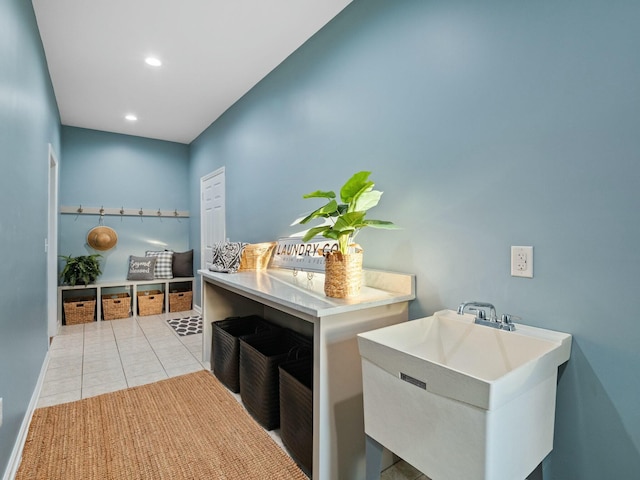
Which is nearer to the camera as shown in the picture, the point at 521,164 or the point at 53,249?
the point at 521,164

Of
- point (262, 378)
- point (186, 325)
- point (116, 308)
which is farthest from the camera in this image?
point (116, 308)

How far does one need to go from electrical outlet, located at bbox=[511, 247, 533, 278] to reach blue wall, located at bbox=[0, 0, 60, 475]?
2.14 m

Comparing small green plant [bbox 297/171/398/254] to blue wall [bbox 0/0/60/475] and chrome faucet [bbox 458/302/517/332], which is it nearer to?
chrome faucet [bbox 458/302/517/332]

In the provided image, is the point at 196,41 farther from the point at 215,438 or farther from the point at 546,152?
the point at 215,438

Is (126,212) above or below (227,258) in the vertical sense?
above

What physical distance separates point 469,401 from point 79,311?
4808 millimetres

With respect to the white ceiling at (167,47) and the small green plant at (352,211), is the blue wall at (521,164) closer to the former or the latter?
the small green plant at (352,211)

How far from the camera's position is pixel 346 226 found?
152cm

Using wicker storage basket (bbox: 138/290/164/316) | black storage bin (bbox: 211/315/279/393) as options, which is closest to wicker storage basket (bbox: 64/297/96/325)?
wicker storage basket (bbox: 138/290/164/316)

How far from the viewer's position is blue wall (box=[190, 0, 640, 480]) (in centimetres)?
109

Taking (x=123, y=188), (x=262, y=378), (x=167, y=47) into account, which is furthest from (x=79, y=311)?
(x=262, y=378)

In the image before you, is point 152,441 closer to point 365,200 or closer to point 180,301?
point 365,200

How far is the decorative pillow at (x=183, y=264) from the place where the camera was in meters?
4.99

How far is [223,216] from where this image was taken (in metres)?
4.11
